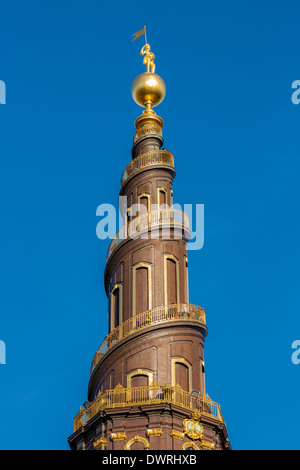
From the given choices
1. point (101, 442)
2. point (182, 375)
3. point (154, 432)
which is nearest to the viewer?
point (154, 432)

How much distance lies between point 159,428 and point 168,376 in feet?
14.2

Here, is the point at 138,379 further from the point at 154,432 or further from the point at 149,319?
the point at 154,432

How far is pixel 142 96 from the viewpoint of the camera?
79.2m

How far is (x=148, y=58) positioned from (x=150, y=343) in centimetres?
2967

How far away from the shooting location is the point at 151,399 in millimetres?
58750

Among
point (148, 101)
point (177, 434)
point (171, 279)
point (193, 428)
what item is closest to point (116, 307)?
point (171, 279)

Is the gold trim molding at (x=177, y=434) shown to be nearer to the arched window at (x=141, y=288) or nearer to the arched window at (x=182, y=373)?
the arched window at (x=182, y=373)

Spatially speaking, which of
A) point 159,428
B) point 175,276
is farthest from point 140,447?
point 175,276

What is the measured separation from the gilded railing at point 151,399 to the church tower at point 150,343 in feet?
0.19

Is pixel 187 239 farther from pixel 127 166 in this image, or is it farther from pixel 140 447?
pixel 140 447

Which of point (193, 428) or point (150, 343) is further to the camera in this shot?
point (150, 343)

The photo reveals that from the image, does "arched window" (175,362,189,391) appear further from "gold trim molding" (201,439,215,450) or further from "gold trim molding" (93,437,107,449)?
"gold trim molding" (93,437,107,449)

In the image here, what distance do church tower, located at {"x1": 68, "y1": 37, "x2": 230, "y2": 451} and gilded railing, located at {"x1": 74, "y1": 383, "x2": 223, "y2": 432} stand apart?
0.19 ft

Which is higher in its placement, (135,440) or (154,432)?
(154,432)
